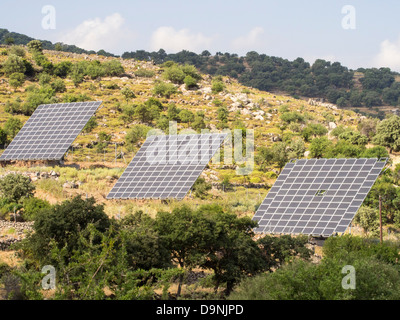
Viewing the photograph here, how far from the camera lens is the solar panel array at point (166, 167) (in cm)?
3859

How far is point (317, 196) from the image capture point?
3547 centimetres

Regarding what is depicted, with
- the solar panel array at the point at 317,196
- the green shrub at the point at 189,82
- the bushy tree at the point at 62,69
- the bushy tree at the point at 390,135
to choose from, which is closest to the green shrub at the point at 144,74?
the green shrub at the point at 189,82

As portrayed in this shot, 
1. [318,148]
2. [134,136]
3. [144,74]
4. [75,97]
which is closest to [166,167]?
[134,136]

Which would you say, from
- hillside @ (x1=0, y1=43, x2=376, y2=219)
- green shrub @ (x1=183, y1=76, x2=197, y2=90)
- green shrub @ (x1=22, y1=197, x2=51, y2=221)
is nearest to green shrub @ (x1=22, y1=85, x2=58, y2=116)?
hillside @ (x1=0, y1=43, x2=376, y2=219)

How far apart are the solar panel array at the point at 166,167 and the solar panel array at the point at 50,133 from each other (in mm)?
6248

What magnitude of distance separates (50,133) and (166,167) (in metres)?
11.8

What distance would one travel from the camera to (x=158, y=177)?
40.1 m

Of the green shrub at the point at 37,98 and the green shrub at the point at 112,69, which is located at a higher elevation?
the green shrub at the point at 112,69

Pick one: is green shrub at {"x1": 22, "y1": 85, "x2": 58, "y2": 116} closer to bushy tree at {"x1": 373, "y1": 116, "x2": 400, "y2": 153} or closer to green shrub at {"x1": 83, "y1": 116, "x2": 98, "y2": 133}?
green shrub at {"x1": 83, "y1": 116, "x2": 98, "y2": 133}

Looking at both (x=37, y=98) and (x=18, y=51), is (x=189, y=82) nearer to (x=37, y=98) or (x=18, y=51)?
(x=18, y=51)

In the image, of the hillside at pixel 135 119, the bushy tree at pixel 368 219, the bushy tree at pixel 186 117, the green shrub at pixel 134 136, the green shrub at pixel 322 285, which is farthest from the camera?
the bushy tree at pixel 186 117

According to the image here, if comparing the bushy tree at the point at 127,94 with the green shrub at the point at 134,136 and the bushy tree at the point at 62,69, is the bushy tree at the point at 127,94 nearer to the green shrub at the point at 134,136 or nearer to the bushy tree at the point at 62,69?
the bushy tree at the point at 62,69

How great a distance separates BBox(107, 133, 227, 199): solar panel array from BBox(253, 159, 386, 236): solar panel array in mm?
5280

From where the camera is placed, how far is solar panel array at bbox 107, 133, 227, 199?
3859cm
